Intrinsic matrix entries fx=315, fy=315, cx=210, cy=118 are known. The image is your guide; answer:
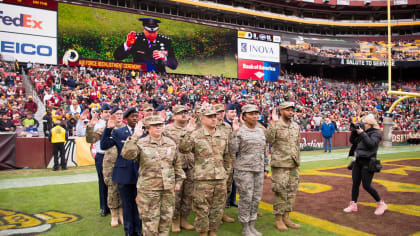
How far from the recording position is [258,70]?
34469 millimetres

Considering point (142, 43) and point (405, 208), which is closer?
point (405, 208)

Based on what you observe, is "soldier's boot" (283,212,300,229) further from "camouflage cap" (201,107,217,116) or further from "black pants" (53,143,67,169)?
"black pants" (53,143,67,169)

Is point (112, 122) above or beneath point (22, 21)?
beneath

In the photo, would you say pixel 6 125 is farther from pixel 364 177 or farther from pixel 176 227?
pixel 364 177

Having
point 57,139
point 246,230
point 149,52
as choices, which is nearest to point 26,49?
point 149,52

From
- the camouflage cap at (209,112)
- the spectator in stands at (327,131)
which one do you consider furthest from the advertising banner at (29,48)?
the camouflage cap at (209,112)

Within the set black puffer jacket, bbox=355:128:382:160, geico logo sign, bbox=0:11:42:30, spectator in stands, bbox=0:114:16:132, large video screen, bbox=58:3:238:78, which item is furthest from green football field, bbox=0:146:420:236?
large video screen, bbox=58:3:238:78

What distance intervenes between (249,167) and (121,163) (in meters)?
2.01

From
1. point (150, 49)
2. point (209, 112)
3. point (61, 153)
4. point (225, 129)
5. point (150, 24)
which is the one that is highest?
point (150, 24)

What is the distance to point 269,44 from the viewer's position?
3556 cm

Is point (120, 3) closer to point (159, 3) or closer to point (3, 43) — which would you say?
point (159, 3)

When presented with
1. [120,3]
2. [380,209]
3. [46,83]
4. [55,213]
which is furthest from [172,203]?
[120,3]

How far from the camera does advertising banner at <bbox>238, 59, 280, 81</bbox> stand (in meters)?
33.3

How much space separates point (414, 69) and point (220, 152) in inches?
2035
